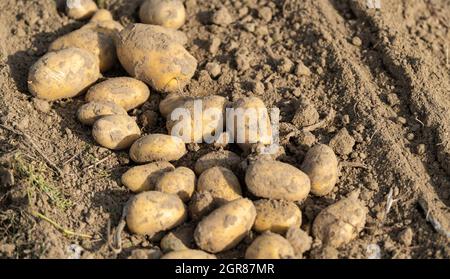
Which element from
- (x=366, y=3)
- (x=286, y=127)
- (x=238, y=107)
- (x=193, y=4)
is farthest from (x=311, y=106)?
(x=193, y=4)

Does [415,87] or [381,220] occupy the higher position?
[415,87]

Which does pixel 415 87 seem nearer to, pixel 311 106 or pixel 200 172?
pixel 311 106

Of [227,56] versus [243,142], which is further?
[227,56]

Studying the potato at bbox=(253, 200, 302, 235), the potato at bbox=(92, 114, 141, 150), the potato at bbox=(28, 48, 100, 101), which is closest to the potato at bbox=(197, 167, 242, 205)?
the potato at bbox=(253, 200, 302, 235)

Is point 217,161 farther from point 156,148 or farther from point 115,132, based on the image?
point 115,132
